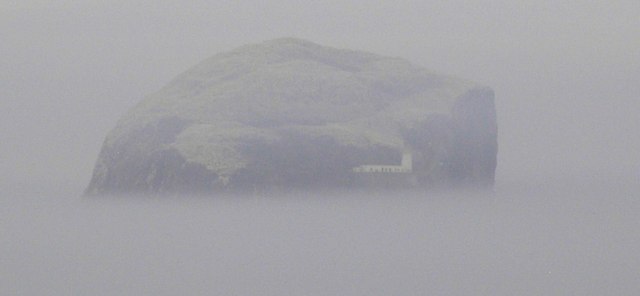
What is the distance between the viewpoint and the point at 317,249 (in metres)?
110

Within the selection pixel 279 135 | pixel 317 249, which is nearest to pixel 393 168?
pixel 279 135

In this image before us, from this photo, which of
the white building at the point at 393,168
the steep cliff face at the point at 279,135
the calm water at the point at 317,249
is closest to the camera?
the calm water at the point at 317,249

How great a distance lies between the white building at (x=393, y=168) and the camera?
178 metres

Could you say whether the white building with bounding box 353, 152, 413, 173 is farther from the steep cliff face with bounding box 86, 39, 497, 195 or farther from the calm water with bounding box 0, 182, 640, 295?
Result: the calm water with bounding box 0, 182, 640, 295

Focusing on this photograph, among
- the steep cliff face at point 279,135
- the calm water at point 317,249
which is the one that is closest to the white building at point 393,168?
the steep cliff face at point 279,135

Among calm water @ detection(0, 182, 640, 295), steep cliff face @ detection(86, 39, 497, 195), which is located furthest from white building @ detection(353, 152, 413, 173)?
calm water @ detection(0, 182, 640, 295)

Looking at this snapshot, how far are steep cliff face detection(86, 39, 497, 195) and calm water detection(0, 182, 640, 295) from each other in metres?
4.19

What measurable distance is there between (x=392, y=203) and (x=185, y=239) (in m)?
55.4

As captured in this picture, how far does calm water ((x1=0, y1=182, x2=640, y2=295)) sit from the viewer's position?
87125mm

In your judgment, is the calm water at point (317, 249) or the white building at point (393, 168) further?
the white building at point (393, 168)

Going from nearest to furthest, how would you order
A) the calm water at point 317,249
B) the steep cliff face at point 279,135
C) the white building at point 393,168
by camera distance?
the calm water at point 317,249 → the steep cliff face at point 279,135 → the white building at point 393,168

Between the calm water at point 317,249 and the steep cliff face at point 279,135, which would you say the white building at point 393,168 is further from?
the calm water at point 317,249

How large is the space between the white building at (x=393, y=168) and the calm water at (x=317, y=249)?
679 cm

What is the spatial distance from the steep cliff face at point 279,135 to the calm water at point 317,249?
165 inches
